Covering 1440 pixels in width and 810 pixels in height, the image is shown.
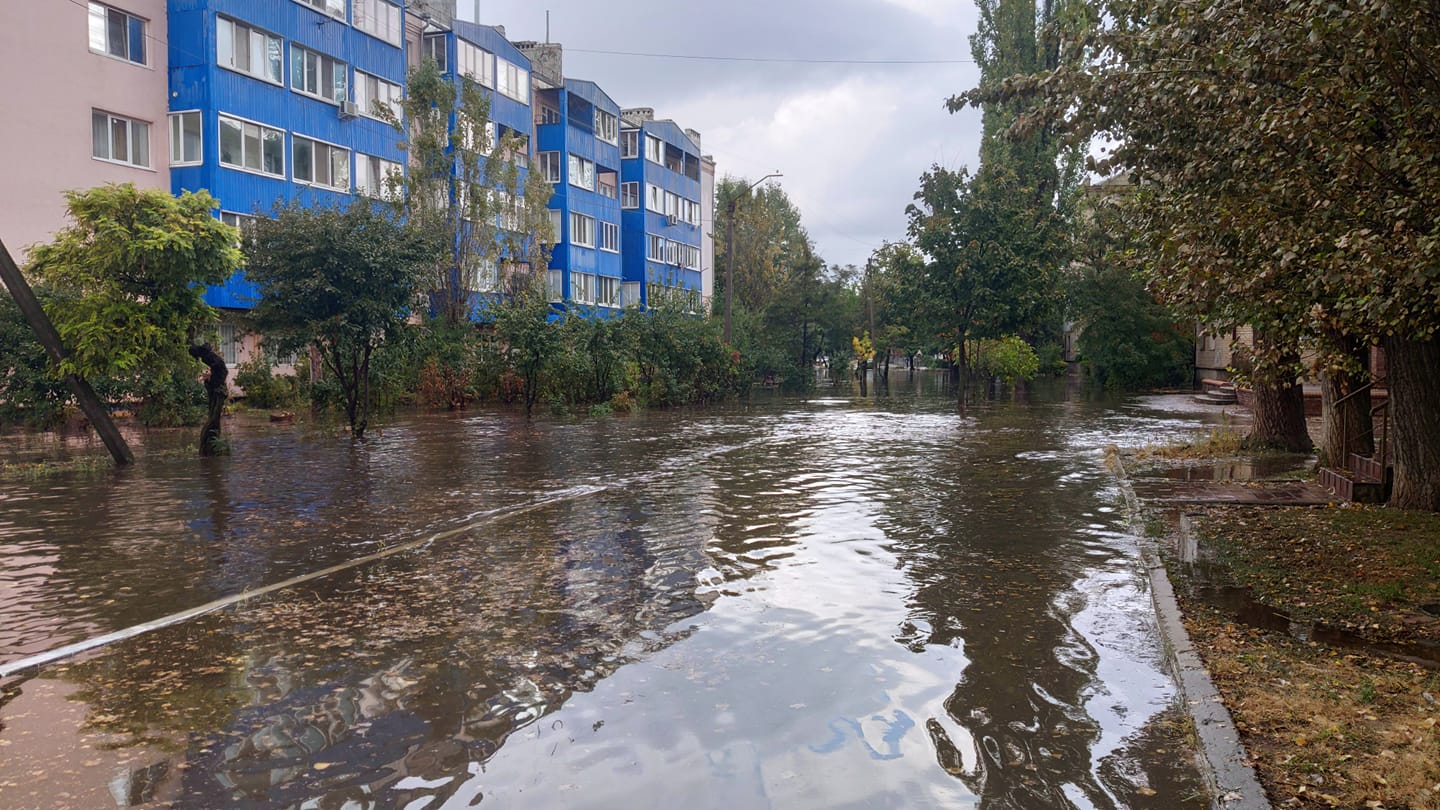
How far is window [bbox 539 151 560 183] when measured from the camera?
52906mm

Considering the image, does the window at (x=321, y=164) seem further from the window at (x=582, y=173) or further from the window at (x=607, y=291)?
the window at (x=607, y=291)

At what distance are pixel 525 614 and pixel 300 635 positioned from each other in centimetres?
151

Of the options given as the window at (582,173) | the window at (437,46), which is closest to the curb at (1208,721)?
the window at (437,46)

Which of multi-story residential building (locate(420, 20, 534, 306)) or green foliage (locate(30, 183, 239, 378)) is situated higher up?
multi-story residential building (locate(420, 20, 534, 306))

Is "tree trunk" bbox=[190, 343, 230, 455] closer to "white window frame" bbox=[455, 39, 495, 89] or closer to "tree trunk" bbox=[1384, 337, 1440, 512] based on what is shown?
"tree trunk" bbox=[1384, 337, 1440, 512]

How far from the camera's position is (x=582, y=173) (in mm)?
55094

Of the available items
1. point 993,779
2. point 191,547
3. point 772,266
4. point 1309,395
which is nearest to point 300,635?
point 191,547

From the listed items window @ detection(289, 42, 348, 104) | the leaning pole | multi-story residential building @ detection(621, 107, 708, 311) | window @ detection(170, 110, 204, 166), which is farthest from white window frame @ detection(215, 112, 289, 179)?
multi-story residential building @ detection(621, 107, 708, 311)

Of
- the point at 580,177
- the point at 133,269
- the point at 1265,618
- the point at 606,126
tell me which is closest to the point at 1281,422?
the point at 1265,618

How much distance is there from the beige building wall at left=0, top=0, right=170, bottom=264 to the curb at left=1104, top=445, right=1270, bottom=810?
28.0 meters

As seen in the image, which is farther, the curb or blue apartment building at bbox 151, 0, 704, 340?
blue apartment building at bbox 151, 0, 704, 340

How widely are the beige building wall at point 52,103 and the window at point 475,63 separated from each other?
14.3 meters

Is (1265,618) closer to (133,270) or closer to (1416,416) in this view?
(1416,416)

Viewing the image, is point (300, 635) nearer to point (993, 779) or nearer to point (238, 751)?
point (238, 751)
